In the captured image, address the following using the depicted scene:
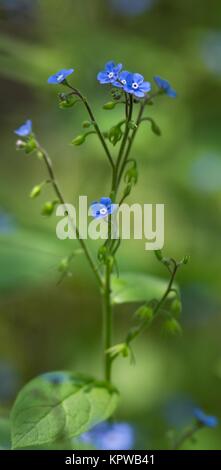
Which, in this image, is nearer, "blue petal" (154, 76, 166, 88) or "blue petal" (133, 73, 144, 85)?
"blue petal" (133, 73, 144, 85)

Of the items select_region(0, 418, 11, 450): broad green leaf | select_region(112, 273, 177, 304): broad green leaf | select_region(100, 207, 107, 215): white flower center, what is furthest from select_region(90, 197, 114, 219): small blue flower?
select_region(0, 418, 11, 450): broad green leaf

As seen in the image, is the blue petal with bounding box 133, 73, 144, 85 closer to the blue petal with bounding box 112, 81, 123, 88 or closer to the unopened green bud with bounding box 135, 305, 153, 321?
the blue petal with bounding box 112, 81, 123, 88

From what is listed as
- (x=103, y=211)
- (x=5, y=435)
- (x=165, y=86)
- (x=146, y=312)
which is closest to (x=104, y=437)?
(x=5, y=435)

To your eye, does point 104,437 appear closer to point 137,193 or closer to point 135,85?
point 135,85

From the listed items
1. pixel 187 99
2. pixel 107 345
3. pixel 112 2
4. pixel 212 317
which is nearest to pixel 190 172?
pixel 187 99

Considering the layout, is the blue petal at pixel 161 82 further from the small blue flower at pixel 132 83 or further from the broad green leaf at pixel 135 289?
the broad green leaf at pixel 135 289

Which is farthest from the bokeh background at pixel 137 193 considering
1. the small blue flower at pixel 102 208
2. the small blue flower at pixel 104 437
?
the small blue flower at pixel 102 208
